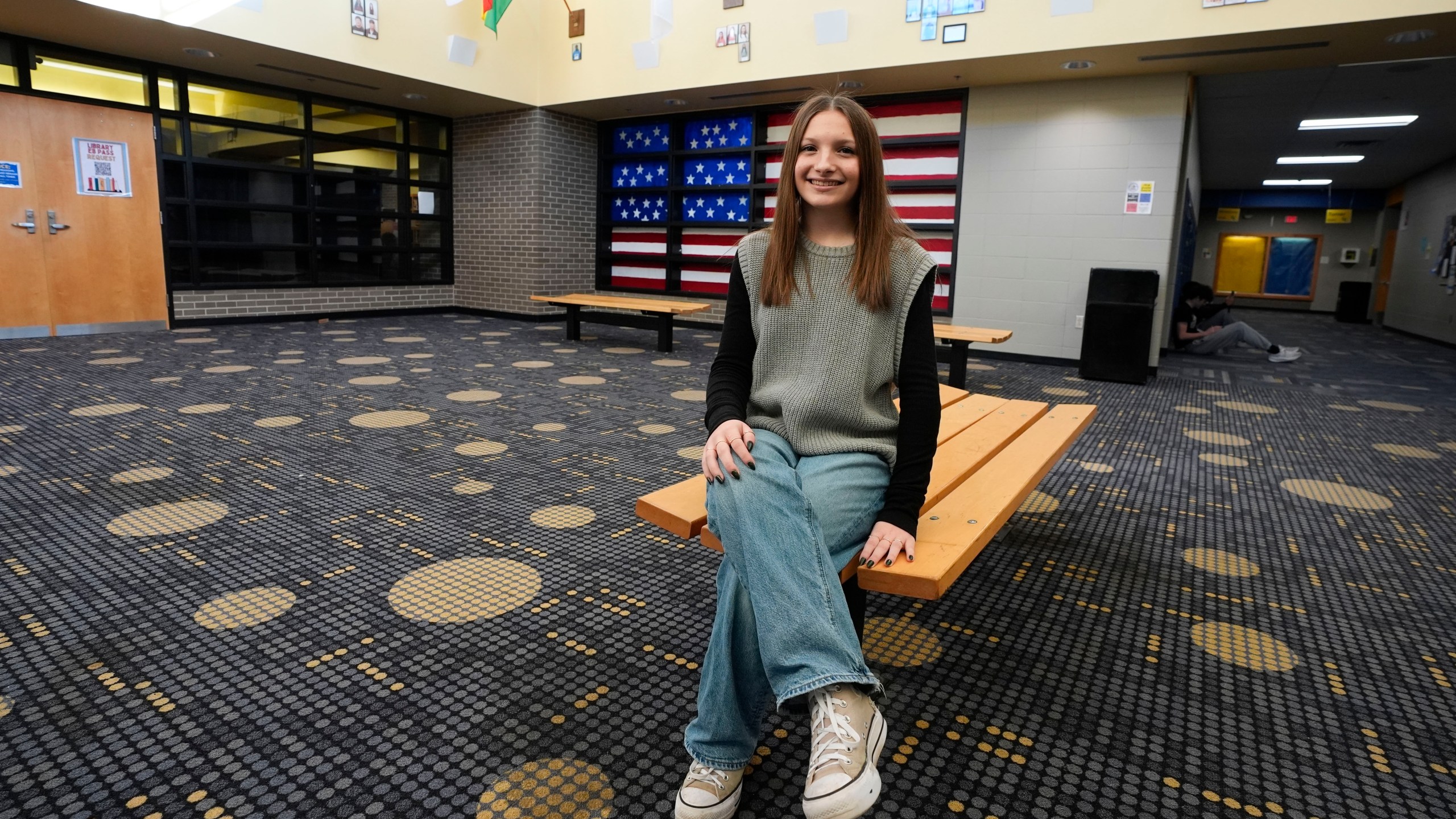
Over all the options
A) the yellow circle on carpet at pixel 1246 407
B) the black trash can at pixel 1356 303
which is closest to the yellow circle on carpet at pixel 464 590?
the yellow circle on carpet at pixel 1246 407

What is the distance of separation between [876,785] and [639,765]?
0.48m

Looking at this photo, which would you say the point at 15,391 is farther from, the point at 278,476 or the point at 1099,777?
the point at 1099,777

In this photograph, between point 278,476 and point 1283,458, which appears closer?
point 278,476

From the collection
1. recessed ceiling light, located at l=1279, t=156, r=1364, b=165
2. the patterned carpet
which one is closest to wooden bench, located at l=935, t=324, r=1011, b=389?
the patterned carpet

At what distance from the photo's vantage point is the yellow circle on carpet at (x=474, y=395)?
14.8 feet

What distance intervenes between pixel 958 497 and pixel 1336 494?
7.94ft

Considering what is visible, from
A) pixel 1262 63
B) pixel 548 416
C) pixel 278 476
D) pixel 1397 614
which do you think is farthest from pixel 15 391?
pixel 1262 63

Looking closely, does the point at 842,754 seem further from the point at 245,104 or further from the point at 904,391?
the point at 245,104

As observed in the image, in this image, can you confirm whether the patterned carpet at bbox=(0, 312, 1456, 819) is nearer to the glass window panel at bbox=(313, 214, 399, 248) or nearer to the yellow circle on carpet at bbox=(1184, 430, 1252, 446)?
the yellow circle on carpet at bbox=(1184, 430, 1252, 446)

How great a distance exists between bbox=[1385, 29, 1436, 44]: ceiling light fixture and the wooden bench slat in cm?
504

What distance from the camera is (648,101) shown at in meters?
8.42

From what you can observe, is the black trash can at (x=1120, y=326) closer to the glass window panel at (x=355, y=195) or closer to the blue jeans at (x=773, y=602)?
the blue jeans at (x=773, y=602)

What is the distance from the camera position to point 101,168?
7.14m

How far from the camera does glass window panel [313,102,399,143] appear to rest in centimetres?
865
